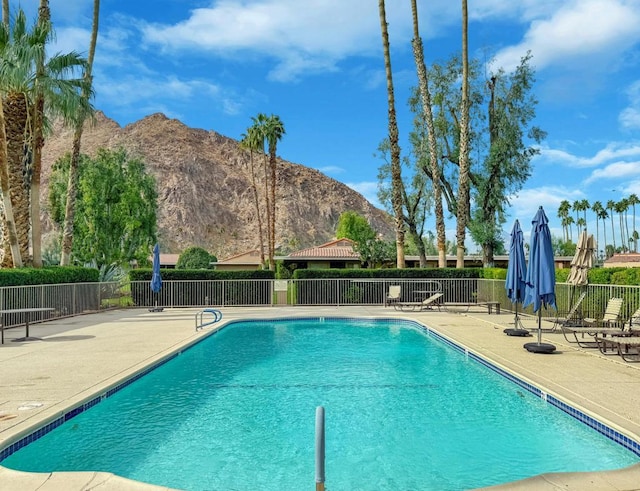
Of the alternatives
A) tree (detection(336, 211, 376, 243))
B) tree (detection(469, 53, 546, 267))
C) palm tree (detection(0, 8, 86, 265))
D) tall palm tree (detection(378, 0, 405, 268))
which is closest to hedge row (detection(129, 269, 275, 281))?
palm tree (detection(0, 8, 86, 265))

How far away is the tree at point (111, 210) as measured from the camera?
29.7m

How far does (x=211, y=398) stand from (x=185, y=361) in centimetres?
268

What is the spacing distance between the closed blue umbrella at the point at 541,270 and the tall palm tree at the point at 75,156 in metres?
14.6

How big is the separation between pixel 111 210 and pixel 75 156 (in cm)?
1026

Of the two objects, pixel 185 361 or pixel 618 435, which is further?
pixel 185 361

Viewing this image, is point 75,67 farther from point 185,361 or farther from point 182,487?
point 182,487

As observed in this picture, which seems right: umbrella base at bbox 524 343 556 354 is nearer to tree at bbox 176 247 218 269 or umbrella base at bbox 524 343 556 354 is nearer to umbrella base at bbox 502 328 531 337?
umbrella base at bbox 502 328 531 337

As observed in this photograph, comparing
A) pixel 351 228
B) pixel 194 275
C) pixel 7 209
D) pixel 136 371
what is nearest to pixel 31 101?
pixel 7 209

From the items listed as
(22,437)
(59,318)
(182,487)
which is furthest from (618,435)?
(59,318)

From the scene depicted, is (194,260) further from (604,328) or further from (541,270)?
(604,328)

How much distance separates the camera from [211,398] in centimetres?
744

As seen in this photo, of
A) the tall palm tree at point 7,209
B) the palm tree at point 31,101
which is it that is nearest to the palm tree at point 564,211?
the palm tree at point 31,101

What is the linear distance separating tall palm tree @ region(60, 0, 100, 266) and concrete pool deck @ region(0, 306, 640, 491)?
588cm

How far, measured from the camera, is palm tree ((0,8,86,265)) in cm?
1551
